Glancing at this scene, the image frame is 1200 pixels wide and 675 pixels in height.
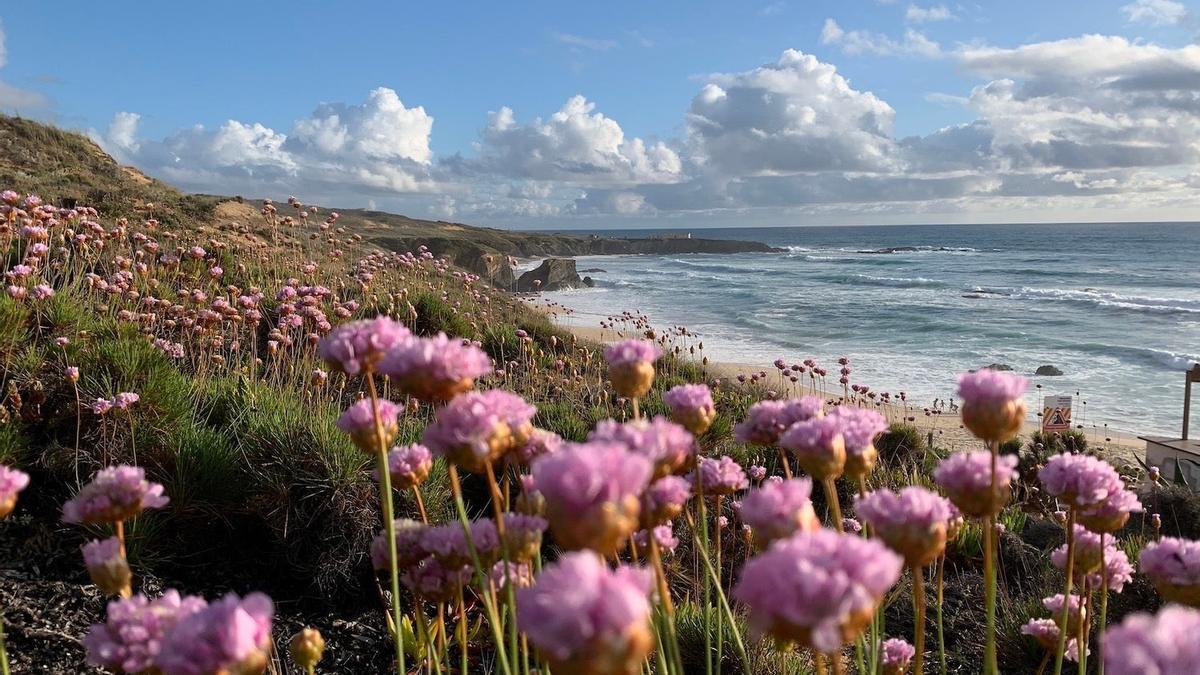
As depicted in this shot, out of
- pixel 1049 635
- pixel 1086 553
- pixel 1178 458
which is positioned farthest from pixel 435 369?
pixel 1178 458

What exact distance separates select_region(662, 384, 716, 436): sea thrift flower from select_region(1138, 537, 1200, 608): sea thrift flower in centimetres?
91

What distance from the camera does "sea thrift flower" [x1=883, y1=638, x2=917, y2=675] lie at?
77.4 inches

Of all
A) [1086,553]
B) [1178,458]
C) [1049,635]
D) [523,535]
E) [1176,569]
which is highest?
[523,535]

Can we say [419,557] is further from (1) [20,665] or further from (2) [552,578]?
(1) [20,665]

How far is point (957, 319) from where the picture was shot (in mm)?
26625

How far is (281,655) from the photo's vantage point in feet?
9.63

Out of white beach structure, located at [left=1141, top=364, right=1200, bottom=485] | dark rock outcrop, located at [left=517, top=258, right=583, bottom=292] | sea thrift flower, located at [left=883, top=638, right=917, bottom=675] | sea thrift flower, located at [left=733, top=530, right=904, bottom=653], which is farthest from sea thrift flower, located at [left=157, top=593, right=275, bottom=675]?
dark rock outcrop, located at [left=517, top=258, right=583, bottom=292]

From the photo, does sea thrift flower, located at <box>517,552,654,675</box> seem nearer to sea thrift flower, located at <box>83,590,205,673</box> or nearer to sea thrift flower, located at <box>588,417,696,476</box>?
sea thrift flower, located at <box>588,417,696,476</box>

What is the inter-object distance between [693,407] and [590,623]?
95 cm

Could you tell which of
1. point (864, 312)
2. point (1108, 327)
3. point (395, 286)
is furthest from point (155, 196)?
point (1108, 327)

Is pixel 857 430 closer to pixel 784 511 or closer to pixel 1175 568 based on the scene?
pixel 784 511

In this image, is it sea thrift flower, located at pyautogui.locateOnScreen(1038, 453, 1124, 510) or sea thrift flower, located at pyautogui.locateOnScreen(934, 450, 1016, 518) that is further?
sea thrift flower, located at pyautogui.locateOnScreen(1038, 453, 1124, 510)

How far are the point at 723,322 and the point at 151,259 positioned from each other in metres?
20.7

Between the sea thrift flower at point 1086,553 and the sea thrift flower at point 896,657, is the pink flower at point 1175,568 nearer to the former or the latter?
the sea thrift flower at point 1086,553
